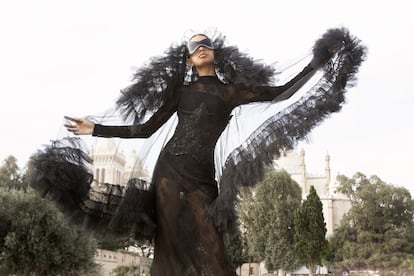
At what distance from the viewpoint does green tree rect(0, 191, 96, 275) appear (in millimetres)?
16250

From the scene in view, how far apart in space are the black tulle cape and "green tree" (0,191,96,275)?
1338 centimetres

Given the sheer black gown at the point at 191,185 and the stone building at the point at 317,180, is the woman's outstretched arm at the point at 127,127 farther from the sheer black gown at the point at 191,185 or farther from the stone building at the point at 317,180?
the stone building at the point at 317,180

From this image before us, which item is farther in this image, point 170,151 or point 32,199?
point 32,199

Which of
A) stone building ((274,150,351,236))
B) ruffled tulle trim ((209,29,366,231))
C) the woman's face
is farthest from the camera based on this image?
stone building ((274,150,351,236))

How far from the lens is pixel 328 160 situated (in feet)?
184

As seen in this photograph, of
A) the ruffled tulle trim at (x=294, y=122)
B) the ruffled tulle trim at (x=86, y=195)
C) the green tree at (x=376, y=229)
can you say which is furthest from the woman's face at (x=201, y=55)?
the green tree at (x=376, y=229)

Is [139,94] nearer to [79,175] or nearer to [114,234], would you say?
[79,175]

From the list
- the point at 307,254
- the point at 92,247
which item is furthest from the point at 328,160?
the point at 92,247

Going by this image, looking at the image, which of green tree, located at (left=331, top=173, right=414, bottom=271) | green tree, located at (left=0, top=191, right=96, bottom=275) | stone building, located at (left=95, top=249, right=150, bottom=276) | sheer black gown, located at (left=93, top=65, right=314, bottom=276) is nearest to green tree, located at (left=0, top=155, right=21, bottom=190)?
stone building, located at (left=95, top=249, right=150, bottom=276)

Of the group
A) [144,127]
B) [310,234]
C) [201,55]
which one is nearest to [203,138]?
[144,127]

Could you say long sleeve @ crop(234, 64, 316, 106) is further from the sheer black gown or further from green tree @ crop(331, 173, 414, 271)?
green tree @ crop(331, 173, 414, 271)

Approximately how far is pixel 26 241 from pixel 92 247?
220cm

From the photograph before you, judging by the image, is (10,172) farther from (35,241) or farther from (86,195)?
(86,195)

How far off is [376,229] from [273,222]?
847 centimetres
